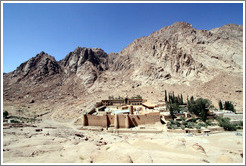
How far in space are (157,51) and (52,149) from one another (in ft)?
232

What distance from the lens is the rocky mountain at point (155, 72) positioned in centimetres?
5300

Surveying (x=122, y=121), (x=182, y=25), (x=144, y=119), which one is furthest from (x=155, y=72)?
(x=122, y=121)

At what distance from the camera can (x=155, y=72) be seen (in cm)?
6325

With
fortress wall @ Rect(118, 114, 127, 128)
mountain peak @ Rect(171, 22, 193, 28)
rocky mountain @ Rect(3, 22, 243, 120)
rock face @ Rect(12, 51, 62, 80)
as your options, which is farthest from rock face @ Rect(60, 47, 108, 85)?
fortress wall @ Rect(118, 114, 127, 128)

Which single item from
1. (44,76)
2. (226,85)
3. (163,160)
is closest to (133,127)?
(163,160)

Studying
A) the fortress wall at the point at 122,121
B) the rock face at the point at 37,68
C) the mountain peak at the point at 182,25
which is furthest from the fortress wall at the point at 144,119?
the mountain peak at the point at 182,25

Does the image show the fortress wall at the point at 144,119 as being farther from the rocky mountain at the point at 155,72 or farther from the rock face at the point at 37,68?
the rock face at the point at 37,68

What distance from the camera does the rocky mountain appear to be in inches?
2087

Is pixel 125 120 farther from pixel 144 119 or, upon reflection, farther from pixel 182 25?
pixel 182 25

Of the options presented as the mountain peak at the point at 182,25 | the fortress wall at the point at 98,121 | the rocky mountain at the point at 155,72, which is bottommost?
the fortress wall at the point at 98,121

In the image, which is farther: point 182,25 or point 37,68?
point 37,68

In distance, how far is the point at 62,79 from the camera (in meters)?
79.2

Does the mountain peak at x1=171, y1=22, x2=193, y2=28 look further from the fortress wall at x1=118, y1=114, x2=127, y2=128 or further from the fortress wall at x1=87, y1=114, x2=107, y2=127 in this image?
the fortress wall at x1=87, y1=114, x2=107, y2=127

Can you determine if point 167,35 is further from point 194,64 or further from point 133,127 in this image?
point 133,127
